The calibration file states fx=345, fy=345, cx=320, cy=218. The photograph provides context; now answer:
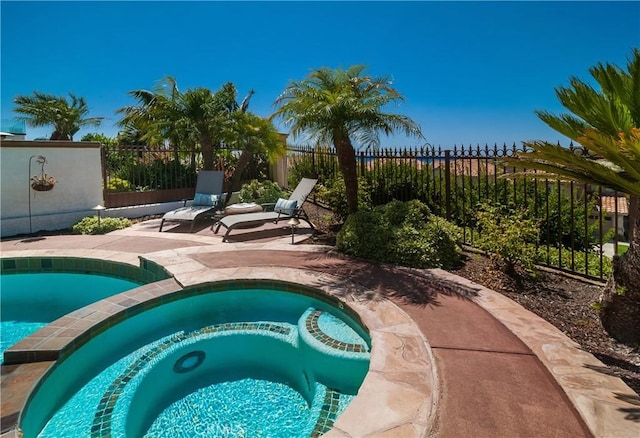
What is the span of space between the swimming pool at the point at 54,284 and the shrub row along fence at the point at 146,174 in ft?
15.0

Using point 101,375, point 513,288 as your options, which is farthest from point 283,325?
point 513,288

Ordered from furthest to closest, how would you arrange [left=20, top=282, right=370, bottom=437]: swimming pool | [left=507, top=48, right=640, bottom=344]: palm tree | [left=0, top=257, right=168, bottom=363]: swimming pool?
1. [left=0, top=257, right=168, bottom=363]: swimming pool
2. [left=507, top=48, right=640, bottom=344]: palm tree
3. [left=20, top=282, right=370, bottom=437]: swimming pool

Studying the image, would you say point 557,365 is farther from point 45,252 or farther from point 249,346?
point 45,252

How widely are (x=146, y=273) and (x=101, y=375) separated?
2942 millimetres

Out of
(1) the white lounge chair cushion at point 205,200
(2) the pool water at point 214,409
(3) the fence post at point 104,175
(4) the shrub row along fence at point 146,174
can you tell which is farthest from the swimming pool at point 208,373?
(4) the shrub row along fence at point 146,174

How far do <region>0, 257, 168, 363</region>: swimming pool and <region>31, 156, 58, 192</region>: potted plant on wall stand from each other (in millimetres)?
3358

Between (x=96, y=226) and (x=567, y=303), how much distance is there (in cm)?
1079

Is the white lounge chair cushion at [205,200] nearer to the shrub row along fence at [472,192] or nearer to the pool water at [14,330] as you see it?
the shrub row along fence at [472,192]

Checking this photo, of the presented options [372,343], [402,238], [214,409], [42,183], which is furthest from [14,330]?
[402,238]

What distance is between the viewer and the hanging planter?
9477 mm

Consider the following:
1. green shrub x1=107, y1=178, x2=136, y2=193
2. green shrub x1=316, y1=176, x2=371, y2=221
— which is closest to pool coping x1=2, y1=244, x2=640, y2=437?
green shrub x1=316, y1=176, x2=371, y2=221

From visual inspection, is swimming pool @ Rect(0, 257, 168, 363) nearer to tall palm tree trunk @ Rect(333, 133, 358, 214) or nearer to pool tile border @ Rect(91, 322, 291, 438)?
pool tile border @ Rect(91, 322, 291, 438)

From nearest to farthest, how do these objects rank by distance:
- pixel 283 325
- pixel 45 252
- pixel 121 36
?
pixel 283 325, pixel 45 252, pixel 121 36

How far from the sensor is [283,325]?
4773 mm
